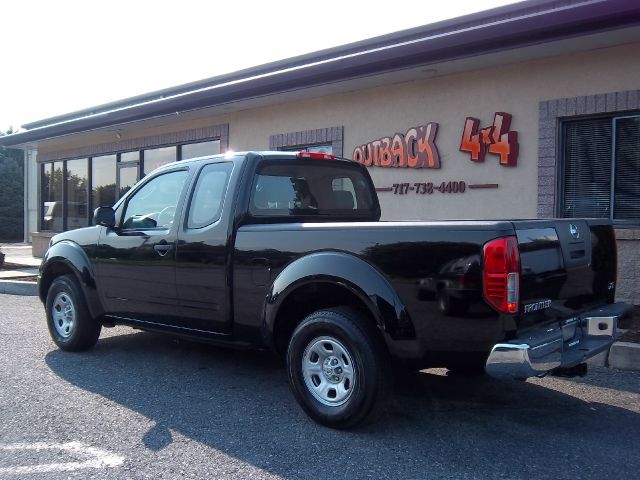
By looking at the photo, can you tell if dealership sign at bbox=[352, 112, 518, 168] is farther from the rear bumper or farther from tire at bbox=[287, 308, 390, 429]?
tire at bbox=[287, 308, 390, 429]

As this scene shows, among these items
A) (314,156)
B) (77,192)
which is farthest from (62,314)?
(77,192)

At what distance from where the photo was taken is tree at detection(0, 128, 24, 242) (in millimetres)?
34125

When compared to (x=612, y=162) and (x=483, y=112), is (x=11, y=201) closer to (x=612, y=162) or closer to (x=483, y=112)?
(x=483, y=112)

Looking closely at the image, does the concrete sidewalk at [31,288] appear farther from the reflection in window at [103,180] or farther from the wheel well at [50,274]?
the wheel well at [50,274]

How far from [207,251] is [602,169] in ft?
18.7

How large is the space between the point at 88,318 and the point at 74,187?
1267cm

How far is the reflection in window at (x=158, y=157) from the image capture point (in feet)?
47.3

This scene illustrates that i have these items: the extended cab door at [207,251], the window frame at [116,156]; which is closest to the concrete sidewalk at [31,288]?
the window frame at [116,156]

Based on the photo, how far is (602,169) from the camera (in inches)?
320

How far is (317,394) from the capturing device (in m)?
4.24

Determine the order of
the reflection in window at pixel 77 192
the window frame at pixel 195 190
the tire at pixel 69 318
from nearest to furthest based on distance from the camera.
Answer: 1. the window frame at pixel 195 190
2. the tire at pixel 69 318
3. the reflection in window at pixel 77 192

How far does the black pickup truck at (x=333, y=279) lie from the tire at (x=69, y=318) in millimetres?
31

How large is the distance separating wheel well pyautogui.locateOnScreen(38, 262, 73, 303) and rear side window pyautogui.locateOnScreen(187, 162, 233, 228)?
1991 millimetres

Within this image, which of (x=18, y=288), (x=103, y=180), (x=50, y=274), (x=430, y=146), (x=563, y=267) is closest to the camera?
(x=563, y=267)
